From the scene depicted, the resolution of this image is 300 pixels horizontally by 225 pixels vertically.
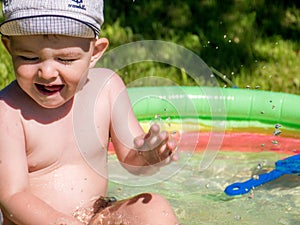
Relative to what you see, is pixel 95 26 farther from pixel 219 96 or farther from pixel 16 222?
pixel 219 96

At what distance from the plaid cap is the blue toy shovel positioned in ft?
3.80

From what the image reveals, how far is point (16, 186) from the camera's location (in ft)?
8.21

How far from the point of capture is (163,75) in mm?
4461

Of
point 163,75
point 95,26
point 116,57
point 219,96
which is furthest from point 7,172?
point 163,75

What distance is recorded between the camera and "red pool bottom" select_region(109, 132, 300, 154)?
12.7 ft

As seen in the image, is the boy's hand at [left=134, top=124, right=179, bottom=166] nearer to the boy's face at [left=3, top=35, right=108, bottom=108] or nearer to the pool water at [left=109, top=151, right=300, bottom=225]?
the boy's face at [left=3, top=35, right=108, bottom=108]

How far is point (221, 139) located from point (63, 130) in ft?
4.46

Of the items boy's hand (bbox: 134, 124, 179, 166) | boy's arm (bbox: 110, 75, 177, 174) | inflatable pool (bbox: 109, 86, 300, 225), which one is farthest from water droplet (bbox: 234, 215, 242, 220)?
boy's hand (bbox: 134, 124, 179, 166)

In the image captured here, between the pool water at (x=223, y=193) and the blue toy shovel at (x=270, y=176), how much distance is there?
0.03m

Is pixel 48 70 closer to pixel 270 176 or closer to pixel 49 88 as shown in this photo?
pixel 49 88

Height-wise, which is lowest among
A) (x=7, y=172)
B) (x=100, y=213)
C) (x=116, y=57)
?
(x=100, y=213)

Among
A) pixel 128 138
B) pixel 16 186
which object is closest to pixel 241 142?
pixel 128 138

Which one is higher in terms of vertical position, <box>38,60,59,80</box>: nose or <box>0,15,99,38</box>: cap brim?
<box>0,15,99,38</box>: cap brim

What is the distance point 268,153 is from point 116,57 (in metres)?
1.16
